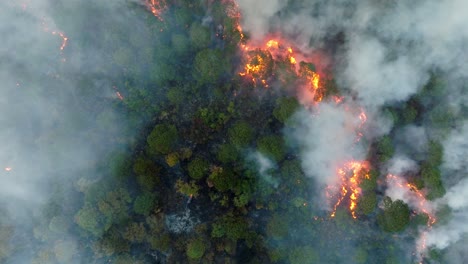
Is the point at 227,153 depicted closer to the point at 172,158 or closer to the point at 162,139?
the point at 172,158

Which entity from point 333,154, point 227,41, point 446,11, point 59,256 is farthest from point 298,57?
point 59,256

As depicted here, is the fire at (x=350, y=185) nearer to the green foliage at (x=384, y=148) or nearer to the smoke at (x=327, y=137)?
the smoke at (x=327, y=137)

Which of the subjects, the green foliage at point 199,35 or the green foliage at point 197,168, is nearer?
the green foliage at point 199,35

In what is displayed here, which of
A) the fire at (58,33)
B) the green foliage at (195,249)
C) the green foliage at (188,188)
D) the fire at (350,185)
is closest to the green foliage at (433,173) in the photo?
the fire at (350,185)

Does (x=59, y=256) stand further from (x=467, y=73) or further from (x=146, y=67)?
(x=467, y=73)

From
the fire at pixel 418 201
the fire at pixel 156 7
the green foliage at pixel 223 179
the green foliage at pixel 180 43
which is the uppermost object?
the fire at pixel 156 7

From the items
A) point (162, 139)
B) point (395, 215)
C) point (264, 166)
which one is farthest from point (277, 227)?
point (162, 139)
